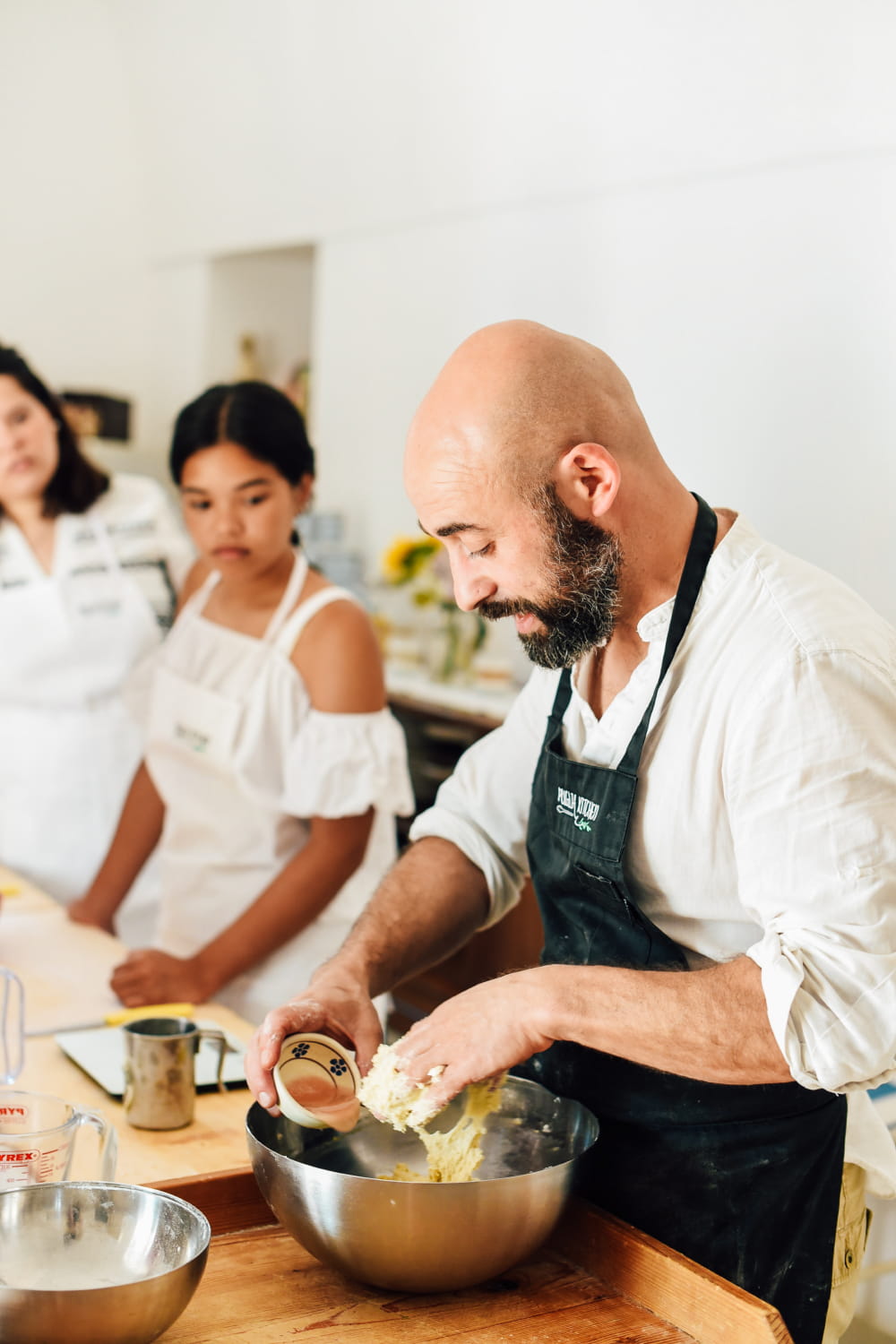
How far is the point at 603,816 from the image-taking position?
1348 millimetres

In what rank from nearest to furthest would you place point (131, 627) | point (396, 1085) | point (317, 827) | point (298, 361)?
point (396, 1085) < point (317, 827) < point (131, 627) < point (298, 361)

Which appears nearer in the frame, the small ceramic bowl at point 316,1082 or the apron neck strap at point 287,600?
the small ceramic bowl at point 316,1082

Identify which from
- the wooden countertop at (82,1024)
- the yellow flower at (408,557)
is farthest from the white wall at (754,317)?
the wooden countertop at (82,1024)

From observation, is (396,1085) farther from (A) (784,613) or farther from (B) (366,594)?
(B) (366,594)

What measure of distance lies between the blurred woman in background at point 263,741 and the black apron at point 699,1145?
32.8 inches

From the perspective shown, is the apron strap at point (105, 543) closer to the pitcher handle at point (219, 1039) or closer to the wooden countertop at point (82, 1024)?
the wooden countertop at point (82, 1024)

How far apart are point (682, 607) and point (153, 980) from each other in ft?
3.35

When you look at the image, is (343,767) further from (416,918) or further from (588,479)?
(588,479)

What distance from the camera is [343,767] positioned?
216 cm

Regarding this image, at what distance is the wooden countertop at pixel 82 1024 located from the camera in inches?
54.9

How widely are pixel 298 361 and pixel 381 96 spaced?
4.31 ft

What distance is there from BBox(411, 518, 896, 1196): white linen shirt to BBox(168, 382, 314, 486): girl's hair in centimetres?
94

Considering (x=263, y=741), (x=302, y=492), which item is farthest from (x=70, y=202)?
(x=263, y=741)

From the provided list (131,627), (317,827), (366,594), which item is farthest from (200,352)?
(317,827)
